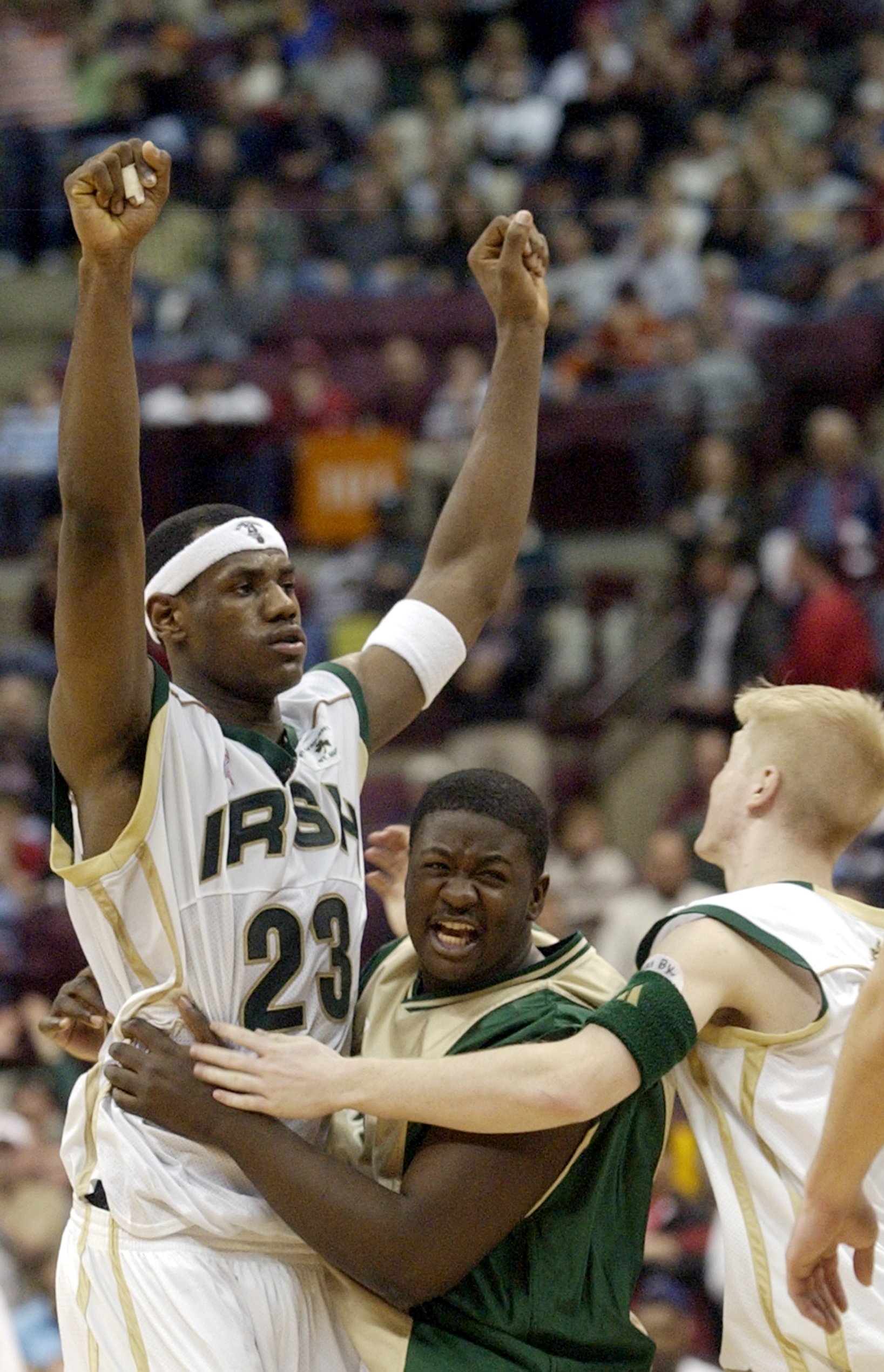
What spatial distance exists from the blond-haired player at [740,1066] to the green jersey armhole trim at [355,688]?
2.40 feet

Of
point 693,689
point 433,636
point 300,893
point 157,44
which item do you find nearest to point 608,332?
point 693,689

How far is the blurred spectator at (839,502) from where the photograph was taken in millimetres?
9625

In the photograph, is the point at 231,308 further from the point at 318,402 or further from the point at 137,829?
the point at 137,829

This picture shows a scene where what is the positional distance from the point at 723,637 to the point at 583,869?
157 cm

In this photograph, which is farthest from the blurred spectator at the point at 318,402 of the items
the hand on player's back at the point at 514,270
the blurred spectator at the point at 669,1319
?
the hand on player's back at the point at 514,270

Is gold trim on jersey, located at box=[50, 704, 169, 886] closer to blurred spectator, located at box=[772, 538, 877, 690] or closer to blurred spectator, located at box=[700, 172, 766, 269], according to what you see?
blurred spectator, located at box=[772, 538, 877, 690]

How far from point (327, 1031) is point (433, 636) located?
892mm

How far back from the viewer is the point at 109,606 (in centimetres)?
283

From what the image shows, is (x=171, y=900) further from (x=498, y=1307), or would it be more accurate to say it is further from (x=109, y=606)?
(x=498, y=1307)

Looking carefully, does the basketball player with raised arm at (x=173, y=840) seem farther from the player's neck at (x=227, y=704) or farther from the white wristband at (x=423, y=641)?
the white wristband at (x=423, y=641)

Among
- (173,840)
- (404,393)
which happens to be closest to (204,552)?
(173,840)

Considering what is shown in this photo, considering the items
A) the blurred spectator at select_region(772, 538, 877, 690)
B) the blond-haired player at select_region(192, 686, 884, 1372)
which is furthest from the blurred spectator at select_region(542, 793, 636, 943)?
the blond-haired player at select_region(192, 686, 884, 1372)

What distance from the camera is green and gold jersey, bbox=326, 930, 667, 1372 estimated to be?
297 centimetres

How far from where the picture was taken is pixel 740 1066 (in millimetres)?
3027
